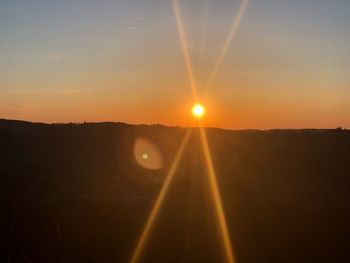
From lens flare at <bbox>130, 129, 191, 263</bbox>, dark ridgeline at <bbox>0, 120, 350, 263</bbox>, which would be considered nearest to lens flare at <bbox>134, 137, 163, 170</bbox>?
dark ridgeline at <bbox>0, 120, 350, 263</bbox>

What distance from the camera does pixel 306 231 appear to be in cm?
1703

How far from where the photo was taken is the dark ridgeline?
14.7m

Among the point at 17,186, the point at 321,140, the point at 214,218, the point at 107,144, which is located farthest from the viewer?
the point at 321,140

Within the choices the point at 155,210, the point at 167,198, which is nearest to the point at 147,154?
the point at 167,198

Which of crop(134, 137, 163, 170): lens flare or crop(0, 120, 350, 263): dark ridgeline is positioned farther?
crop(134, 137, 163, 170): lens flare

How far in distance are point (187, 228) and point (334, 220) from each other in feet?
18.2

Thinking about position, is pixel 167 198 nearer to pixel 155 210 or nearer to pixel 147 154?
pixel 155 210

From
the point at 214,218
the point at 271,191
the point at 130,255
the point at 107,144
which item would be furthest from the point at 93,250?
the point at 107,144

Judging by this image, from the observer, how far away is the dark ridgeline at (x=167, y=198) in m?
14.7

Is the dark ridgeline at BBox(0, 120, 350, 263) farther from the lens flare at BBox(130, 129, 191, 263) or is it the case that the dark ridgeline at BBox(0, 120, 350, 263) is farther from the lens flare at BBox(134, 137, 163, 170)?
the lens flare at BBox(134, 137, 163, 170)

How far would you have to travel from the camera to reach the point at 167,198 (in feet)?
66.4

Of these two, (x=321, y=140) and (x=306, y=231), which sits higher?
(x=321, y=140)

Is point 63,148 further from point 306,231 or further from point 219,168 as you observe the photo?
point 306,231

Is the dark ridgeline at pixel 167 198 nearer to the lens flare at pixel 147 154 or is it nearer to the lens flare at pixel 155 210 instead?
the lens flare at pixel 155 210
